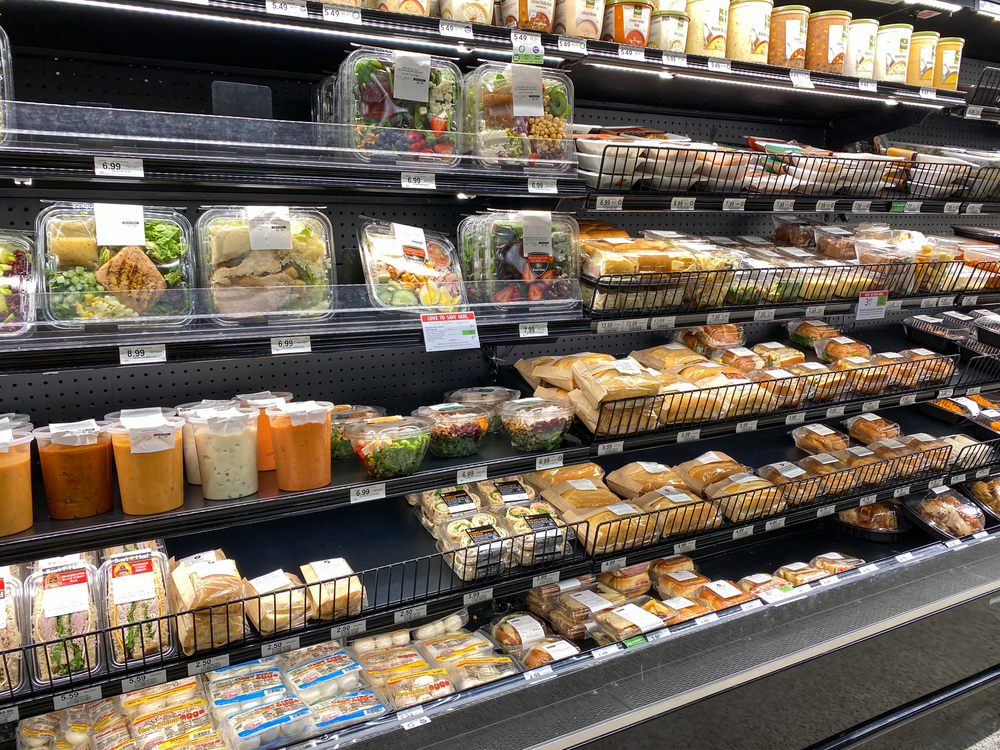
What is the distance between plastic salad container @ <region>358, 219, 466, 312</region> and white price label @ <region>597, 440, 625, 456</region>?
594 millimetres

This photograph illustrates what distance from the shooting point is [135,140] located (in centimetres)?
143

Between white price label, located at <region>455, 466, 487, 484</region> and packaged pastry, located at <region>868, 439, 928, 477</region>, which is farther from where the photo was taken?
packaged pastry, located at <region>868, 439, 928, 477</region>

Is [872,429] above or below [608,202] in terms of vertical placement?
below

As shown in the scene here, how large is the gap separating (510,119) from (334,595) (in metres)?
1.35

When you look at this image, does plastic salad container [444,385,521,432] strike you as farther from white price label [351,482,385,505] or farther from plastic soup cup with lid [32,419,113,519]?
plastic soup cup with lid [32,419,113,519]

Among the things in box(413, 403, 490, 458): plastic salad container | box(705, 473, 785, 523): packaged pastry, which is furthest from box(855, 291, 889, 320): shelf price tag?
box(413, 403, 490, 458): plastic salad container

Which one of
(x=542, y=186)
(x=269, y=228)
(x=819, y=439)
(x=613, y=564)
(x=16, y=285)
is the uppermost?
(x=542, y=186)

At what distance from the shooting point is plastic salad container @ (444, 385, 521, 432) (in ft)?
6.94

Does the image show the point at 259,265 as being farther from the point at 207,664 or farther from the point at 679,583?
the point at 679,583

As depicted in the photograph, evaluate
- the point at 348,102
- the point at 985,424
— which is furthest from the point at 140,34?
the point at 985,424

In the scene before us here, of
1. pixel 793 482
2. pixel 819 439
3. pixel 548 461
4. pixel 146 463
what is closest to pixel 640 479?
pixel 793 482

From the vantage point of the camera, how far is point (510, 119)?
192 centimetres

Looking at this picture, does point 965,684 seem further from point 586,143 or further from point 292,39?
point 292,39

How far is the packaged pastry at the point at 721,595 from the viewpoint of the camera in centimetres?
232
